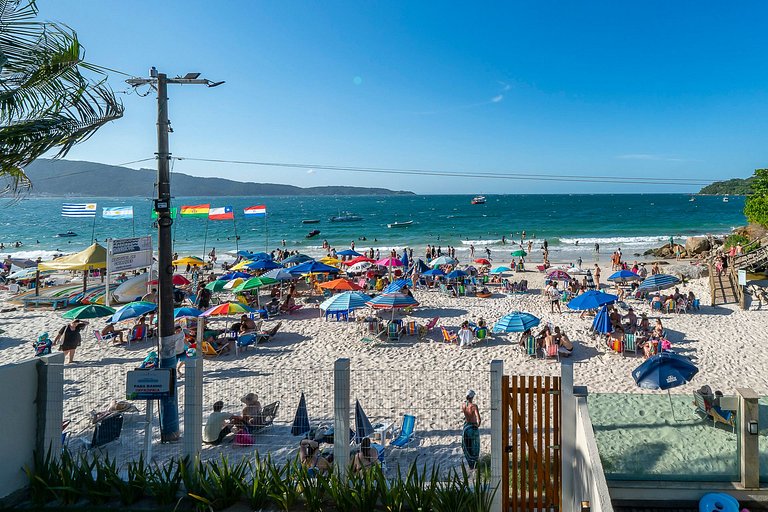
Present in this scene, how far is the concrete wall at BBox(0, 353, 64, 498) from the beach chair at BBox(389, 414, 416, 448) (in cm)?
453

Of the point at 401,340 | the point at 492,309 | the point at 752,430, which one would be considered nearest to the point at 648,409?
the point at 752,430

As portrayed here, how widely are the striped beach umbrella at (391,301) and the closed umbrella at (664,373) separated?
23.1ft

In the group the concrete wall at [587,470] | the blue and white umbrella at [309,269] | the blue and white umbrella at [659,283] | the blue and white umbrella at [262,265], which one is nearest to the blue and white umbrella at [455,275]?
the blue and white umbrella at [309,269]

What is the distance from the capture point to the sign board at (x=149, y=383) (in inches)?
234

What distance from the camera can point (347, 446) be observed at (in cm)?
535

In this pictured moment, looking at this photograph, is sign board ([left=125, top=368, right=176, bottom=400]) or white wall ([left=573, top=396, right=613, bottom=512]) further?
sign board ([left=125, top=368, right=176, bottom=400])

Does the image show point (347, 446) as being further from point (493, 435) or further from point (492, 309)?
point (492, 309)

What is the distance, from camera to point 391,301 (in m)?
14.0

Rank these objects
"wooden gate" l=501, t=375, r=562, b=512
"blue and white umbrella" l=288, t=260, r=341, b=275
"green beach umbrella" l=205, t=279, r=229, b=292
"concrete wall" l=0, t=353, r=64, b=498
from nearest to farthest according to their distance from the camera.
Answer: "wooden gate" l=501, t=375, r=562, b=512 < "concrete wall" l=0, t=353, r=64, b=498 < "green beach umbrella" l=205, t=279, r=229, b=292 < "blue and white umbrella" l=288, t=260, r=341, b=275

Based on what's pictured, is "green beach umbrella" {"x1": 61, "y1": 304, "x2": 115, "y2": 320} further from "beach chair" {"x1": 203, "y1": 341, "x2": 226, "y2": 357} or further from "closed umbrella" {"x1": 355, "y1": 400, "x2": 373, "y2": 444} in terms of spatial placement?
"closed umbrella" {"x1": 355, "y1": 400, "x2": 373, "y2": 444}

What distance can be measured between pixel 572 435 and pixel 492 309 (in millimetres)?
12390

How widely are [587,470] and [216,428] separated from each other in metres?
5.51

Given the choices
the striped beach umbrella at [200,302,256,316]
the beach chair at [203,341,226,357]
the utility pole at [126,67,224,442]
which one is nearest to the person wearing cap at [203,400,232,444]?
the utility pole at [126,67,224,442]

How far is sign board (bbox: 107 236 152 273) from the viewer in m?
13.3
